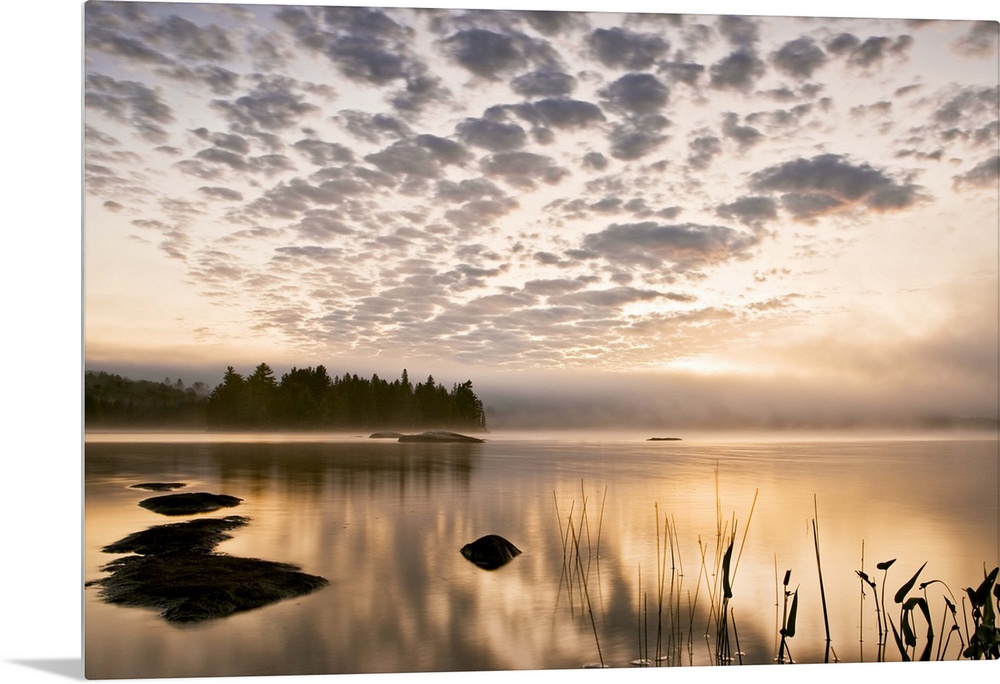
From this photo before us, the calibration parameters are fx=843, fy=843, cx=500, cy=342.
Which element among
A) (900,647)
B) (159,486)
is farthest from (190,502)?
(900,647)

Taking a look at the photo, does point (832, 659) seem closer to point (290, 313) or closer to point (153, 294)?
point (290, 313)

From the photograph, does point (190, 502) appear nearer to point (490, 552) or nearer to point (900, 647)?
point (490, 552)

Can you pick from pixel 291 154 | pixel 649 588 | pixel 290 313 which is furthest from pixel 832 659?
pixel 291 154

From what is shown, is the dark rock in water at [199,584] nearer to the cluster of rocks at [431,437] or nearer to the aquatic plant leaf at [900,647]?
the cluster of rocks at [431,437]

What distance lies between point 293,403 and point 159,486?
2.52 ft

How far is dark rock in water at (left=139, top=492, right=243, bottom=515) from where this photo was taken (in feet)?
13.7

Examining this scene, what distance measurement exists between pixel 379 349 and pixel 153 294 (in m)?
1.14

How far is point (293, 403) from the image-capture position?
4.48 meters

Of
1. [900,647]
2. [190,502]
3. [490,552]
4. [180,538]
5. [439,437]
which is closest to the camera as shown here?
[900,647]

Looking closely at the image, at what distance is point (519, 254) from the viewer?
454 cm

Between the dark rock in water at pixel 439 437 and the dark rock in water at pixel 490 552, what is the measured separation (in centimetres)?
58

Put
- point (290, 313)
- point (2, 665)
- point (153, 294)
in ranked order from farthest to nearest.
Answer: point (290, 313) → point (153, 294) → point (2, 665)

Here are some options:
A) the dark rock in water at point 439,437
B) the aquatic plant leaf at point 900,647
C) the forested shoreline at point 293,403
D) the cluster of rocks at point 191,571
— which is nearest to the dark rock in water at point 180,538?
the cluster of rocks at point 191,571

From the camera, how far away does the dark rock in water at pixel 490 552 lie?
436 cm
